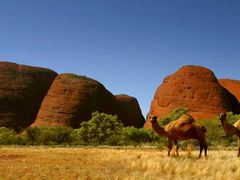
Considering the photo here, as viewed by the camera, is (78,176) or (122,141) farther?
(122,141)

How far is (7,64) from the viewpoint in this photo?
105438 millimetres

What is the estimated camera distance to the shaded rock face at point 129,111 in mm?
109856

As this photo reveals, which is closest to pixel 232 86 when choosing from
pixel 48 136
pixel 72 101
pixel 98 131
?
pixel 72 101

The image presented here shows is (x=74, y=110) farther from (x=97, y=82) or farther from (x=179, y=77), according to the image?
(x=179, y=77)

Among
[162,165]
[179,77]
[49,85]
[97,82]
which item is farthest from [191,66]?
[162,165]

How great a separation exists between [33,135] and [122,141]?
16952mm

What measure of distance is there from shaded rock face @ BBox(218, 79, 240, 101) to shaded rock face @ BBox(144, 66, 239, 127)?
9.68 meters

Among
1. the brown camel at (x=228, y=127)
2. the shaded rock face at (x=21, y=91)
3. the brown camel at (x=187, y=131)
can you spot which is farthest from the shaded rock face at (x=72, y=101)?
the brown camel at (x=228, y=127)

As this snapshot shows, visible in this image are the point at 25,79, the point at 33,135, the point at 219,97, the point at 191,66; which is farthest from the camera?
the point at 25,79

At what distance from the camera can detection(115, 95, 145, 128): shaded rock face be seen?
109856 mm

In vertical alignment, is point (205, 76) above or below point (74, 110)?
above

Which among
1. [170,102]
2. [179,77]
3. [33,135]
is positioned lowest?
[33,135]

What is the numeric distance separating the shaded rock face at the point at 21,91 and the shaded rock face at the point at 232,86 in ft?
150

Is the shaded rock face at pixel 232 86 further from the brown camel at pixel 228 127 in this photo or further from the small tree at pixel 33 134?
the brown camel at pixel 228 127
